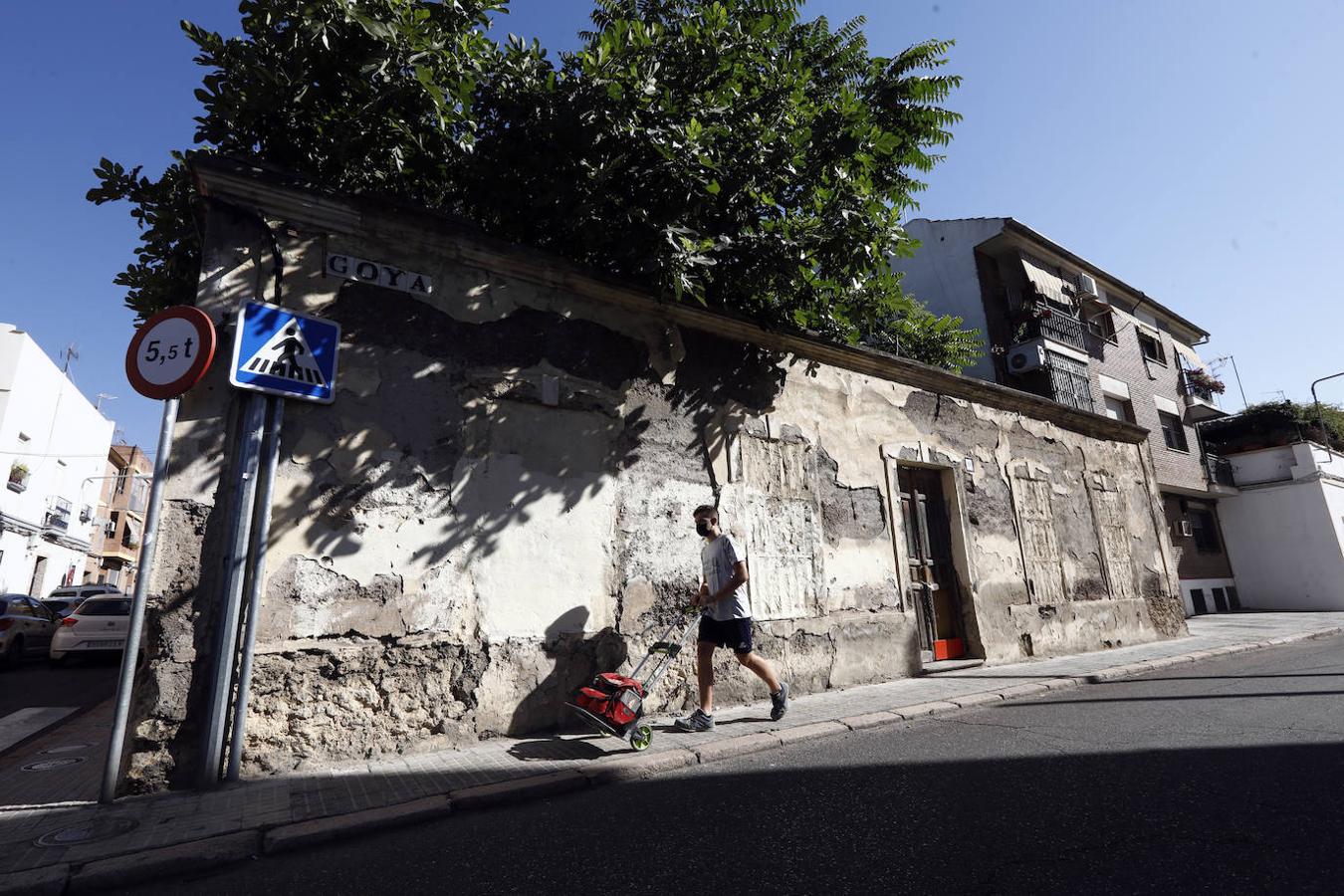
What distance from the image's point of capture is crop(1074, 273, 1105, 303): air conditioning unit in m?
19.6

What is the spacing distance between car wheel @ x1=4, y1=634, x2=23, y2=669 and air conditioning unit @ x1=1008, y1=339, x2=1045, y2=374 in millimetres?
22487

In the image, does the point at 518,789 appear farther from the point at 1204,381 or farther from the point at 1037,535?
the point at 1204,381

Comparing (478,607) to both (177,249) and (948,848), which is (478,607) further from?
(177,249)

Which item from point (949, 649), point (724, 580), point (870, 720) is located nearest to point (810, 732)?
point (870, 720)

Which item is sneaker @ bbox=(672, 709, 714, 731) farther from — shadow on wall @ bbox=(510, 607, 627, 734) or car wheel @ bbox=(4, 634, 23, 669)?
car wheel @ bbox=(4, 634, 23, 669)

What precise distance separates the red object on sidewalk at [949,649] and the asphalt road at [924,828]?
336 centimetres

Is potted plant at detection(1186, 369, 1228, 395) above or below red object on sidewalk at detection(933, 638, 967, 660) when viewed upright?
above

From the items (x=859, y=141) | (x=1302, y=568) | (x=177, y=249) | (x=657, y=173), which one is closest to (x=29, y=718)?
(x=177, y=249)

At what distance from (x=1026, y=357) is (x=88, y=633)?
69.4ft

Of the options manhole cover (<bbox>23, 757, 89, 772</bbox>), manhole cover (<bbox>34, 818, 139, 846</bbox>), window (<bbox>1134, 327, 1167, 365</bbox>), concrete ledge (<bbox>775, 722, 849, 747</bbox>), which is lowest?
manhole cover (<bbox>34, 818, 139, 846</bbox>)

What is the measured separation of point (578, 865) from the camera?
2793mm

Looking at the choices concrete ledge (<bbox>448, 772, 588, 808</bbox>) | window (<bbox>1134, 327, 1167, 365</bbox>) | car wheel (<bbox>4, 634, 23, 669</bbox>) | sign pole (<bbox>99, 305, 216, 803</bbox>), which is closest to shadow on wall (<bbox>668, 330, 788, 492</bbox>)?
concrete ledge (<bbox>448, 772, 588, 808</bbox>)

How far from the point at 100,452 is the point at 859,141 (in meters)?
34.9

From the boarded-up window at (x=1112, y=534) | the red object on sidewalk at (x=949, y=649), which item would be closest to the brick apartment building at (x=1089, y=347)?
the boarded-up window at (x=1112, y=534)
